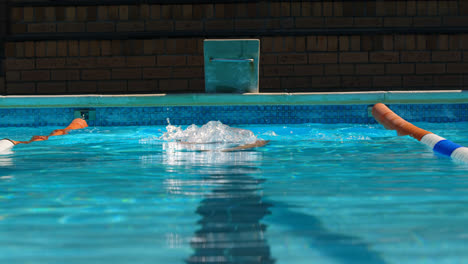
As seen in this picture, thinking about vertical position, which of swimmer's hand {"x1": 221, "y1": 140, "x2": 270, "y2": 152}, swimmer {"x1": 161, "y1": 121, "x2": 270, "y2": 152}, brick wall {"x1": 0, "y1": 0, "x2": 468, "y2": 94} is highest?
brick wall {"x1": 0, "y1": 0, "x2": 468, "y2": 94}

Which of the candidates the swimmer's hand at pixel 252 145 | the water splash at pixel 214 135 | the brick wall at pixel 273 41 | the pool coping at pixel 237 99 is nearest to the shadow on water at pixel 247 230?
the swimmer's hand at pixel 252 145

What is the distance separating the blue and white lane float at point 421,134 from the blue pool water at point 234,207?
0.12 metres

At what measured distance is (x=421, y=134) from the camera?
4.28 metres

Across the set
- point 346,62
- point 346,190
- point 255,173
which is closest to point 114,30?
point 346,62

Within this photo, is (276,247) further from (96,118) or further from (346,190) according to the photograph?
(96,118)

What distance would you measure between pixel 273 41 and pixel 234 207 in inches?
268

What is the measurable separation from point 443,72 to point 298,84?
96.9 inches

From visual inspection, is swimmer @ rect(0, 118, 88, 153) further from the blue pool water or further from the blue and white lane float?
the blue and white lane float

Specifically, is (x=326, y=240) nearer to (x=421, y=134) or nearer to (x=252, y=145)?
(x=252, y=145)

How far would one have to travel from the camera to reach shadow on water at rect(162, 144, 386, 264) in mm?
1417

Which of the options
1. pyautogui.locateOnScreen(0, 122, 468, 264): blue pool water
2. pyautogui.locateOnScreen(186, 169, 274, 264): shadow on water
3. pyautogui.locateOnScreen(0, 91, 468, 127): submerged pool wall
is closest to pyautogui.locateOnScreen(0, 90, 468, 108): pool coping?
pyautogui.locateOnScreen(0, 91, 468, 127): submerged pool wall

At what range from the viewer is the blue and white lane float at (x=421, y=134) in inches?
131

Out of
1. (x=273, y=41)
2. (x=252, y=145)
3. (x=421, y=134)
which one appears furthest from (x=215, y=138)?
(x=273, y=41)

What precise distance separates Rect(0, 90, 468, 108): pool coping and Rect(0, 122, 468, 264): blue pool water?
8.07 ft
